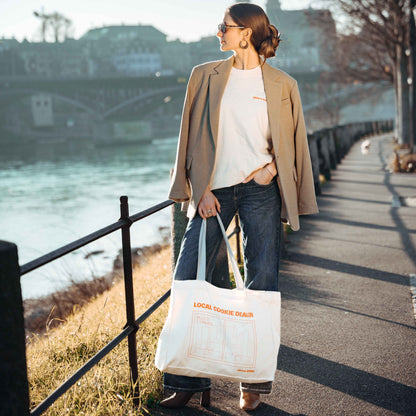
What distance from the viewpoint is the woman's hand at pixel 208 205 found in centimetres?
257

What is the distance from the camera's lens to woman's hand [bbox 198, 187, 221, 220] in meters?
2.57

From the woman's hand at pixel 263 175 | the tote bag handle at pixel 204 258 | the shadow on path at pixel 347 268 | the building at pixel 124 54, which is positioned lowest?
the shadow on path at pixel 347 268

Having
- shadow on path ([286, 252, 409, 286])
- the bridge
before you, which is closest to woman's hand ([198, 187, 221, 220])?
shadow on path ([286, 252, 409, 286])

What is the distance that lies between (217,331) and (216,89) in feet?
3.15

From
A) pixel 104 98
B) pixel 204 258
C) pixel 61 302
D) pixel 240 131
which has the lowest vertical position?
pixel 61 302

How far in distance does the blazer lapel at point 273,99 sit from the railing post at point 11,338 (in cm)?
120

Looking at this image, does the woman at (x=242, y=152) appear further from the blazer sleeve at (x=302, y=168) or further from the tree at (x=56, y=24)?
the tree at (x=56, y=24)

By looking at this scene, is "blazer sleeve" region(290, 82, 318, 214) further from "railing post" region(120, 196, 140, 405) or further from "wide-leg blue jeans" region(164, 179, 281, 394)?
"railing post" region(120, 196, 140, 405)

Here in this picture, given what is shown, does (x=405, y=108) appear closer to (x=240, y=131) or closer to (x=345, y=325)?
(x=345, y=325)

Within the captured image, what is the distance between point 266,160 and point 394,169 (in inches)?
439

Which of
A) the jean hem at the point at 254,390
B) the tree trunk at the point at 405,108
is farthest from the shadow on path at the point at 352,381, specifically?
the tree trunk at the point at 405,108

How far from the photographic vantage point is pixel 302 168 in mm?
2756

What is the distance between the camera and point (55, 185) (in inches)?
1107

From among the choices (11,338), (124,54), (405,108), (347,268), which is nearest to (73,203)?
(405,108)
